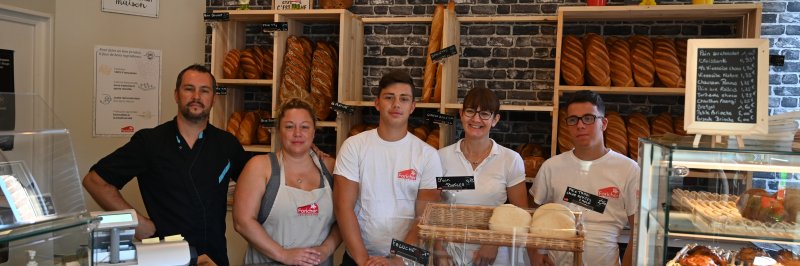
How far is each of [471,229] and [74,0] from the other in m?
3.10

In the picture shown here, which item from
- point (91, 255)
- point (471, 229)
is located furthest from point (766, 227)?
point (91, 255)

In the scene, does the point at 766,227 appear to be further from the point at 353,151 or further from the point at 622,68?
the point at 622,68

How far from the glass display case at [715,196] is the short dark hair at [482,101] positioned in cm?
88

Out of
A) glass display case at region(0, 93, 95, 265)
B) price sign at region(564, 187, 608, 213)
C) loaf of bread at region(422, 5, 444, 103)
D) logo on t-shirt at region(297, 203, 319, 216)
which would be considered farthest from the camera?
loaf of bread at region(422, 5, 444, 103)

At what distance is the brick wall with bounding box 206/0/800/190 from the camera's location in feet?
12.1

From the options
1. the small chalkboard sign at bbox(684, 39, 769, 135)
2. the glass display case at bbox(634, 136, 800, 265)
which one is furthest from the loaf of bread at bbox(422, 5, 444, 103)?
the small chalkboard sign at bbox(684, 39, 769, 135)

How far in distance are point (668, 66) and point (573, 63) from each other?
0.49 meters

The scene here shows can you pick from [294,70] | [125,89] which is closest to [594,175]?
[294,70]

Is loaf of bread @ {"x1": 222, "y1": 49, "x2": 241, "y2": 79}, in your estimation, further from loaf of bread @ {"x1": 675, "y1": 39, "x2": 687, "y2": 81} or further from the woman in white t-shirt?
loaf of bread @ {"x1": 675, "y1": 39, "x2": 687, "y2": 81}

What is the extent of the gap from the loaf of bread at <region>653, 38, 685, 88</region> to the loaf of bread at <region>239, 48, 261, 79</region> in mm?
2325

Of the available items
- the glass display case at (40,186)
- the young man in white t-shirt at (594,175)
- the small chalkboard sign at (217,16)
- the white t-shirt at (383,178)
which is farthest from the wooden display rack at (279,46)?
the glass display case at (40,186)

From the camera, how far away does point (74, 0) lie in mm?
3914

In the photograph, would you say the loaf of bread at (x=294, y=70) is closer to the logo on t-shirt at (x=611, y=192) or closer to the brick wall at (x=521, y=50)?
the brick wall at (x=521, y=50)

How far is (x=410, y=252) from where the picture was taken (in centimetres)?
201
